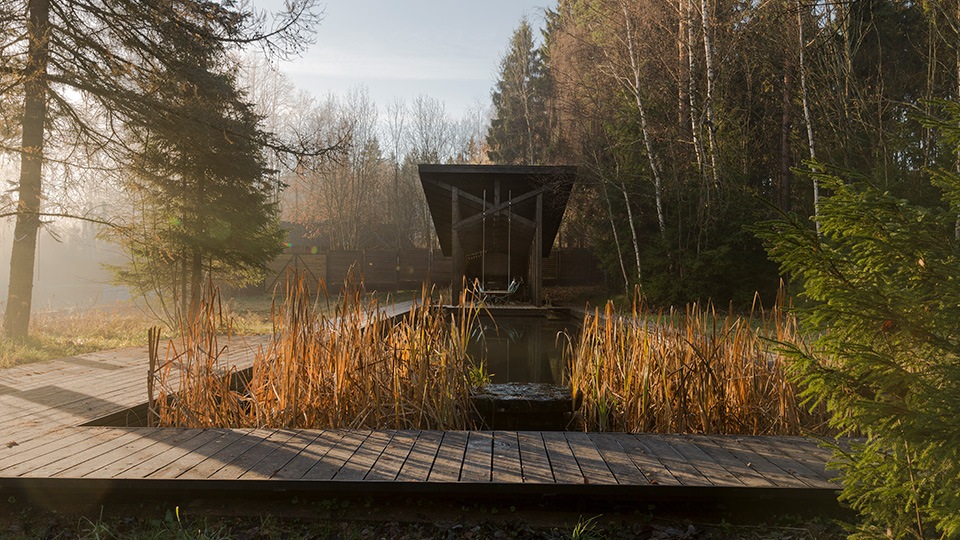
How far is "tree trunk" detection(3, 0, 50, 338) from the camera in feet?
23.1

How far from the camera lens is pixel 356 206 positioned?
89.4ft

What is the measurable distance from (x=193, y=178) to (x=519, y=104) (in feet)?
70.7

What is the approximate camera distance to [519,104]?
29.0 metres

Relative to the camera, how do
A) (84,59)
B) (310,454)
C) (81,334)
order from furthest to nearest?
(81,334) < (84,59) < (310,454)

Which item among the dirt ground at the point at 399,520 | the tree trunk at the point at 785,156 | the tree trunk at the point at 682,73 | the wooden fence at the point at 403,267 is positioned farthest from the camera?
the wooden fence at the point at 403,267

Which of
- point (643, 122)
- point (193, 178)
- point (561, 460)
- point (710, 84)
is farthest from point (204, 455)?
point (643, 122)

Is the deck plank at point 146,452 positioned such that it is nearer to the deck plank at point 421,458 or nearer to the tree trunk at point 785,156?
the deck plank at point 421,458

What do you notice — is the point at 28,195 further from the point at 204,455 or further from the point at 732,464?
the point at 732,464

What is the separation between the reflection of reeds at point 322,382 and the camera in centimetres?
352

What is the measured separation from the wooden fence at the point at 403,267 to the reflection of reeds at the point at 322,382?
55.0 ft

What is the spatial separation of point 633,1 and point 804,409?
1161 centimetres

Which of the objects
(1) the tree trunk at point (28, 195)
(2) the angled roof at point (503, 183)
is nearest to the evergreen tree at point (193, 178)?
(1) the tree trunk at point (28, 195)

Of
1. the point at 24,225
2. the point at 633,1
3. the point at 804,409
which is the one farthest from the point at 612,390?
the point at 633,1

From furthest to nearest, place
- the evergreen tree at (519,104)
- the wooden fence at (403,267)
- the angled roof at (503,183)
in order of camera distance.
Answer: the evergreen tree at (519,104), the wooden fence at (403,267), the angled roof at (503,183)
